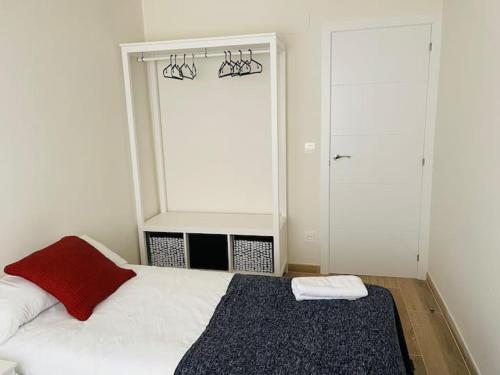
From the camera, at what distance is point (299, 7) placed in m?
3.09

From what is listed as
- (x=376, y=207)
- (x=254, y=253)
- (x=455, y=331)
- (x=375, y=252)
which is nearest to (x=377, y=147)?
(x=376, y=207)

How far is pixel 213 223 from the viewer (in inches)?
126

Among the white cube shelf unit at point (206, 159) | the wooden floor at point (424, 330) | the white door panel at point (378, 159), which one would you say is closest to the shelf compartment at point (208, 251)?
the white cube shelf unit at point (206, 159)

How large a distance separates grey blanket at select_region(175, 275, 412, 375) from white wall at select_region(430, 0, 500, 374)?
545 millimetres

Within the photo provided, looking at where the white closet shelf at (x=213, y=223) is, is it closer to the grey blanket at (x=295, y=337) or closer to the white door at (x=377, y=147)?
the white door at (x=377, y=147)

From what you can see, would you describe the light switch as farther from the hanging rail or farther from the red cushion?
the red cushion

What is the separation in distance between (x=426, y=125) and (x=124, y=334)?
8.97 feet

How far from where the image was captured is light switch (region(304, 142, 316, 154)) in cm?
327

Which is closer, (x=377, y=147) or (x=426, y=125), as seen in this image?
(x=426, y=125)

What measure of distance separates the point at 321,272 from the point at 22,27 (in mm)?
2963

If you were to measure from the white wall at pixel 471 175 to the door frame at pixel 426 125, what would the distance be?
97 millimetres

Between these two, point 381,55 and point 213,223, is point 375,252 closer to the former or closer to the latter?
point 213,223

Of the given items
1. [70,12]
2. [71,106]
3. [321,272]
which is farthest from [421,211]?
[70,12]

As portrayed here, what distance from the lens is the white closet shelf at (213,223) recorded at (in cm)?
303
